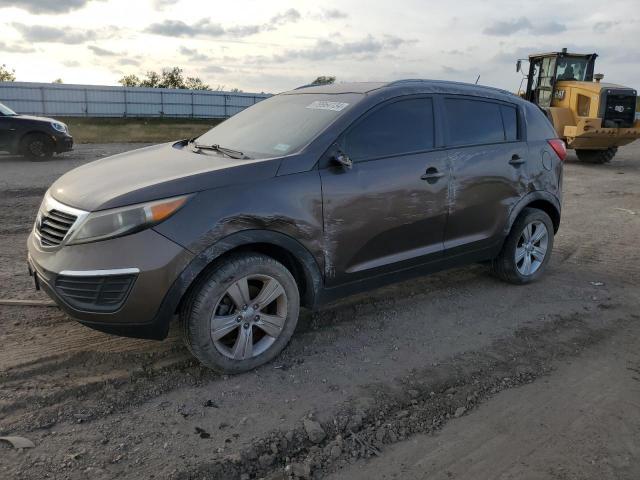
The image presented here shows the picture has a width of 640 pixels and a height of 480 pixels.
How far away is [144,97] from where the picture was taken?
3225cm

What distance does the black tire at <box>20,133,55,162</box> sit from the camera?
44.8 feet

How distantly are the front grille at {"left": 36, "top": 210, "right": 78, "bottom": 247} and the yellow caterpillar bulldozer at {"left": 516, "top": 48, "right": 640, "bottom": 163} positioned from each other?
1352 cm

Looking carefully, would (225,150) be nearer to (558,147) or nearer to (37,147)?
(558,147)

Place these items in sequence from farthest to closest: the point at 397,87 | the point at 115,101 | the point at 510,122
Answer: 1. the point at 115,101
2. the point at 510,122
3. the point at 397,87

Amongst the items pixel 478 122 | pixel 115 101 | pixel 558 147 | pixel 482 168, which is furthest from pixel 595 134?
pixel 115 101

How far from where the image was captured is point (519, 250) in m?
5.05

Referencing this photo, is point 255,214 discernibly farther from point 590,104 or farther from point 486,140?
point 590,104

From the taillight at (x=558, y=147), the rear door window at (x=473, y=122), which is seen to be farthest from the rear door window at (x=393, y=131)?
the taillight at (x=558, y=147)

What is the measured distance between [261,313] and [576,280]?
11.4ft

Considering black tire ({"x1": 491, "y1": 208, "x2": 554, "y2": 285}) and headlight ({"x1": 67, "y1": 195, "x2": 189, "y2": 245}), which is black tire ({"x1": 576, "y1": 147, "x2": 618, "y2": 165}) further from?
headlight ({"x1": 67, "y1": 195, "x2": 189, "y2": 245})

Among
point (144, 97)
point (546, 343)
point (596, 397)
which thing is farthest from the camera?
point (144, 97)

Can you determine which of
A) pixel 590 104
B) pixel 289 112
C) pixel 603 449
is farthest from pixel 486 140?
pixel 590 104

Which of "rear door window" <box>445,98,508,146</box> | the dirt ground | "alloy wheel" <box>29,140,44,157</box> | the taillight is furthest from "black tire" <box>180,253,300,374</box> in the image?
"alloy wheel" <box>29,140,44,157</box>

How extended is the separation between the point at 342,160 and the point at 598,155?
47.4 feet
